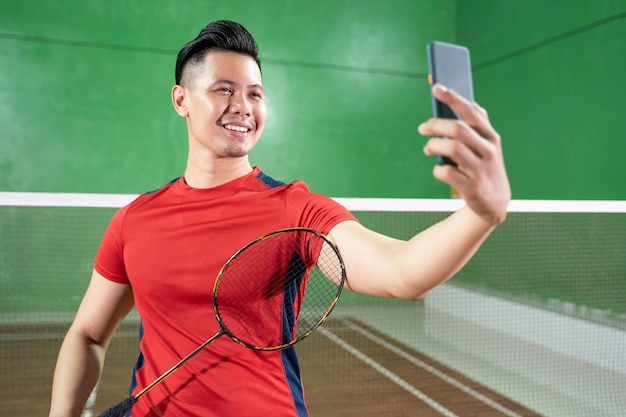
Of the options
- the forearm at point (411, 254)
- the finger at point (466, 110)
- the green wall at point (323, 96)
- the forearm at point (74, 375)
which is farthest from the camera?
the green wall at point (323, 96)

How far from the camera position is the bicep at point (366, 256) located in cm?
120

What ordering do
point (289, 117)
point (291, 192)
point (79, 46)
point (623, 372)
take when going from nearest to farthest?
1. point (291, 192)
2. point (623, 372)
3. point (79, 46)
4. point (289, 117)

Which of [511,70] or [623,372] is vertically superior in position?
[511,70]

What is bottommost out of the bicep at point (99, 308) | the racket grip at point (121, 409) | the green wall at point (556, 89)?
the racket grip at point (121, 409)

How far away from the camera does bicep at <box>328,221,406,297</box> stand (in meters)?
1.20

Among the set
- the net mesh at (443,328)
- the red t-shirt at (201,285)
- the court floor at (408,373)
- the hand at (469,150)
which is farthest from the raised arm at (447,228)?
the court floor at (408,373)

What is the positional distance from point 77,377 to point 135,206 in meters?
0.50

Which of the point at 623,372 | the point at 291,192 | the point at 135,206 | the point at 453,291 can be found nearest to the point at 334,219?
the point at 291,192

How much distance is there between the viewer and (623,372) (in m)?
4.72

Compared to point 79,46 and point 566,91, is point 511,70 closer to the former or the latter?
point 566,91

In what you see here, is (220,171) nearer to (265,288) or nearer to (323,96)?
(265,288)

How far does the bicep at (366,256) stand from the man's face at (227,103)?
0.42m

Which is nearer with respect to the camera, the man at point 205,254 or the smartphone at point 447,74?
the smartphone at point 447,74

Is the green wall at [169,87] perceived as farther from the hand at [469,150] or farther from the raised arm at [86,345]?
the hand at [469,150]
